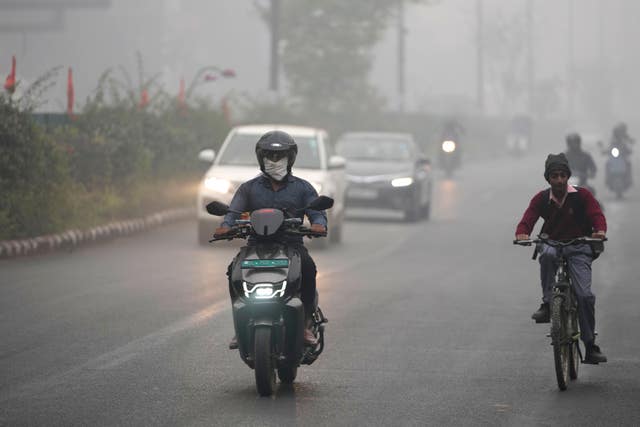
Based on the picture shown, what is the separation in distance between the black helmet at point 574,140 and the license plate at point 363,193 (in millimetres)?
5992

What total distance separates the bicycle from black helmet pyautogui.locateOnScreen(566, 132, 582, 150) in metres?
12.2

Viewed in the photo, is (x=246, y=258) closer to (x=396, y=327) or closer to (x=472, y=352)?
(x=472, y=352)

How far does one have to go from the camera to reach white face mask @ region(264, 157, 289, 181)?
9969 mm

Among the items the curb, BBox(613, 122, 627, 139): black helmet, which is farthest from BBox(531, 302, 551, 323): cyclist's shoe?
BBox(613, 122, 627, 139): black helmet

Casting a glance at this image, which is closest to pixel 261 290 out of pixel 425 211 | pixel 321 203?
pixel 321 203

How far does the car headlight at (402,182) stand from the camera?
28.7 metres

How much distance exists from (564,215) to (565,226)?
8cm

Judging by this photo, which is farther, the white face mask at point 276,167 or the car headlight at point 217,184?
the car headlight at point 217,184

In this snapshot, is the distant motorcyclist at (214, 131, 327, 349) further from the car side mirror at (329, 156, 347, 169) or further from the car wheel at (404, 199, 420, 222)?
the car wheel at (404, 199, 420, 222)

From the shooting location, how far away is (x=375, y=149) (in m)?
30.4

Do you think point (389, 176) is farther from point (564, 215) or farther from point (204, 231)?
point (564, 215)

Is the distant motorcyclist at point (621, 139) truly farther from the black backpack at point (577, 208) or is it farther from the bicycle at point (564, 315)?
the bicycle at point (564, 315)

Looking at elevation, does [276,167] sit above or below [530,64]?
below

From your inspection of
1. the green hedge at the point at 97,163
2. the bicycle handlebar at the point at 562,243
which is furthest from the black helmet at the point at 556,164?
the green hedge at the point at 97,163
